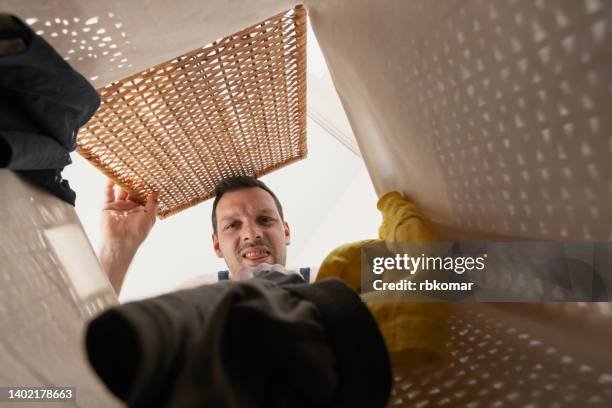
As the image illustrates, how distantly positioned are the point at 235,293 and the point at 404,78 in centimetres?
35

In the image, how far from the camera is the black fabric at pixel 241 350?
8.1 inches

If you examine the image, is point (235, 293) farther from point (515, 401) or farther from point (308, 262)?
point (308, 262)

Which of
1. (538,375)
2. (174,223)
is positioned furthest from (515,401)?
(174,223)

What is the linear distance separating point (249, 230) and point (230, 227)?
0.17ft

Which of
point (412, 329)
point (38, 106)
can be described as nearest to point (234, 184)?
point (38, 106)

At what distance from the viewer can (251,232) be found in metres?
1.03

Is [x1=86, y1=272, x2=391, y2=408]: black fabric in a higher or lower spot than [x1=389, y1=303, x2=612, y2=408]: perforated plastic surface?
higher

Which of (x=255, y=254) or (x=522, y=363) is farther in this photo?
(x=255, y=254)

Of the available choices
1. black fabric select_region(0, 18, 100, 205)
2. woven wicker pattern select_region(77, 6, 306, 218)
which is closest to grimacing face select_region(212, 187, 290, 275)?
woven wicker pattern select_region(77, 6, 306, 218)

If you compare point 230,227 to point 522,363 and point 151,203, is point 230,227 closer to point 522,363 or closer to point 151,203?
point 151,203

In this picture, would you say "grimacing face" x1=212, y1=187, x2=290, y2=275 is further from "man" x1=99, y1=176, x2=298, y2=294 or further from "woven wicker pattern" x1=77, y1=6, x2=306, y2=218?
"woven wicker pattern" x1=77, y1=6, x2=306, y2=218

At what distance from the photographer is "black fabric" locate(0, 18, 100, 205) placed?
45cm

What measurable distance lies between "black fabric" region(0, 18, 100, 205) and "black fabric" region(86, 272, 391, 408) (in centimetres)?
34

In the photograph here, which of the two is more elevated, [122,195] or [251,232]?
[122,195]
